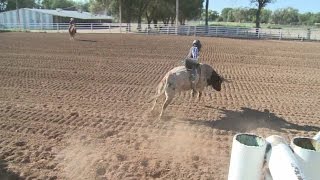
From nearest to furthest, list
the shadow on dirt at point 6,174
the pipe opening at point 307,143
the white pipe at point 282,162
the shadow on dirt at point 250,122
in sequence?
the white pipe at point 282,162
the pipe opening at point 307,143
the shadow on dirt at point 6,174
the shadow on dirt at point 250,122

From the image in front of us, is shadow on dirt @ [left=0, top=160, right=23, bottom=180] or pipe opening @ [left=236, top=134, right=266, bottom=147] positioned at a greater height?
pipe opening @ [left=236, top=134, right=266, bottom=147]

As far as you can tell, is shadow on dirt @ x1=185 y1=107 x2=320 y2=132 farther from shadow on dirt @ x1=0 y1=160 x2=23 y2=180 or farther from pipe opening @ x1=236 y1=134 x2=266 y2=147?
pipe opening @ x1=236 y1=134 x2=266 y2=147

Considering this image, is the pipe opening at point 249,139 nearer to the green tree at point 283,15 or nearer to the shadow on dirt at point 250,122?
the shadow on dirt at point 250,122

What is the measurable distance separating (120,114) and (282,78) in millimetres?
8518

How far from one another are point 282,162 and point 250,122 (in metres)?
6.59

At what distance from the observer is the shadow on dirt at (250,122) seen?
842 cm

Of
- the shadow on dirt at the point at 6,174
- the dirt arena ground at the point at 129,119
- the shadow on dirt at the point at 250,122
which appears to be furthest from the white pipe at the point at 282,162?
the shadow on dirt at the point at 250,122

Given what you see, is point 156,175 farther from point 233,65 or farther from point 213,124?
point 233,65

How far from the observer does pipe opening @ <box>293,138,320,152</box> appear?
8.97 feet

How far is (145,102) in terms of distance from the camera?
34.2 ft

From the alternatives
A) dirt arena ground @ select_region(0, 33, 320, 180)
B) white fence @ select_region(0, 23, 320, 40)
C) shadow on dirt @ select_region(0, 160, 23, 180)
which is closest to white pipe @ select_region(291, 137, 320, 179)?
dirt arena ground @ select_region(0, 33, 320, 180)

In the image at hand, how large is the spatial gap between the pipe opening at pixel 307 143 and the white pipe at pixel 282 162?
0.16 metres

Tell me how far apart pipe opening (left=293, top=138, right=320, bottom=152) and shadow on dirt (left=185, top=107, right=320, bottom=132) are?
17.9 feet

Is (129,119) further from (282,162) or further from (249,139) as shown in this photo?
(282,162)
